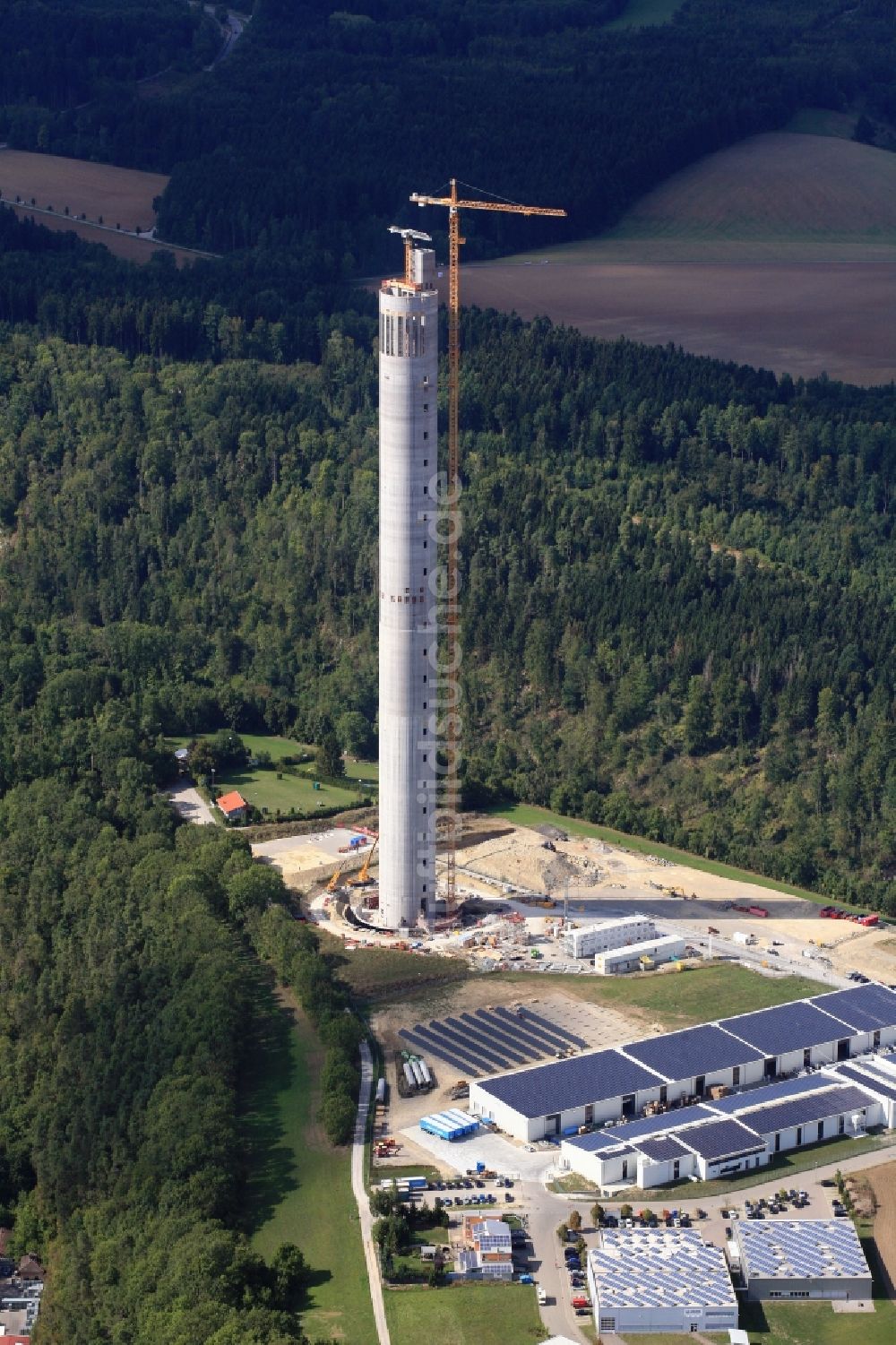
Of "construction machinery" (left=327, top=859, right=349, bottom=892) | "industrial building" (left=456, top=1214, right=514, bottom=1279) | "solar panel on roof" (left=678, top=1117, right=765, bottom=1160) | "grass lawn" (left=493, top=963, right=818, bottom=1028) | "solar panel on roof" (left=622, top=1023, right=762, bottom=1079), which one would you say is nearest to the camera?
"industrial building" (left=456, top=1214, right=514, bottom=1279)

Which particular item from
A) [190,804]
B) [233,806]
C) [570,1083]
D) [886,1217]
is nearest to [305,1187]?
[570,1083]

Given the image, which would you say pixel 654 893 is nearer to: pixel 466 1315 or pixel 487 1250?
pixel 487 1250

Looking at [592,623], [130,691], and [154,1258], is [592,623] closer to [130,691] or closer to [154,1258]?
[130,691]

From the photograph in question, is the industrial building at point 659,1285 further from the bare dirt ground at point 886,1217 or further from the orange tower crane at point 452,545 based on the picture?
the orange tower crane at point 452,545

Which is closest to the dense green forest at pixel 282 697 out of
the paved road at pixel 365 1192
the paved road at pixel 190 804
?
the paved road at pixel 365 1192

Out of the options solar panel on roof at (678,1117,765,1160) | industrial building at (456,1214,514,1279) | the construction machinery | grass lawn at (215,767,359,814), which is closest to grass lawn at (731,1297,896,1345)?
industrial building at (456,1214,514,1279)

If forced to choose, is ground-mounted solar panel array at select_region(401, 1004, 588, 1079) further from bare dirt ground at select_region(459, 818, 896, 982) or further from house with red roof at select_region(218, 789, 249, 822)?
house with red roof at select_region(218, 789, 249, 822)
